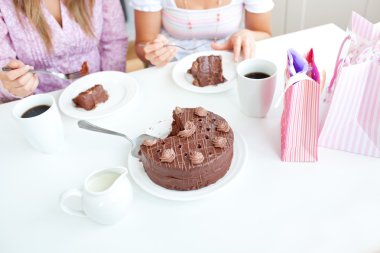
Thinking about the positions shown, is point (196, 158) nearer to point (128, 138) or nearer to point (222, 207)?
point (222, 207)

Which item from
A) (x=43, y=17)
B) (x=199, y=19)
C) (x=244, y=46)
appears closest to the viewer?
(x=244, y=46)

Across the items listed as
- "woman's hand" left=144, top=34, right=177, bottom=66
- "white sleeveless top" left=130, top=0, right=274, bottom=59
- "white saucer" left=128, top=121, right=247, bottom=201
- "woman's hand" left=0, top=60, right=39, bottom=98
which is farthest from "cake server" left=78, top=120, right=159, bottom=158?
"white sleeveless top" left=130, top=0, right=274, bottom=59

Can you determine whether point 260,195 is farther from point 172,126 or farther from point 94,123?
point 94,123

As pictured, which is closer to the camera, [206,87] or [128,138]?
[128,138]

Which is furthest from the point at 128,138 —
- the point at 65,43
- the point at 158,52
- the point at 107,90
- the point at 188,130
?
the point at 65,43

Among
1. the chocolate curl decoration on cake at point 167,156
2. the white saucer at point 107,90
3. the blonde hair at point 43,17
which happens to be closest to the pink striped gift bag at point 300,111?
the chocolate curl decoration on cake at point 167,156

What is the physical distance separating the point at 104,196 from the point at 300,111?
455 mm

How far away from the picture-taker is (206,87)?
1.12 meters

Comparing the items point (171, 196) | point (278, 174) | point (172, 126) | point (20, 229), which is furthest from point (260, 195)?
point (20, 229)

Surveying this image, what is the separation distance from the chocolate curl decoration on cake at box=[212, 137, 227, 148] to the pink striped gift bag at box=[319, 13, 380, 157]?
25 cm

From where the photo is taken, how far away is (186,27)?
1.51 m

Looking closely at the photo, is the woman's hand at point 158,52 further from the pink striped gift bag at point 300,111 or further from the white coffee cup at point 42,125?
the pink striped gift bag at point 300,111

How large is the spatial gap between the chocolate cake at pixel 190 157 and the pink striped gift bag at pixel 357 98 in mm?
247

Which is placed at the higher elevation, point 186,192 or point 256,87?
point 256,87
